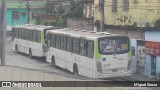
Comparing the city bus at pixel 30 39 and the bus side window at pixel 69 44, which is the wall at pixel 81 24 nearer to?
the city bus at pixel 30 39

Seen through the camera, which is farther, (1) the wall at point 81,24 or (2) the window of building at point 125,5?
(1) the wall at point 81,24

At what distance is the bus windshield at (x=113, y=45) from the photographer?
22062 millimetres

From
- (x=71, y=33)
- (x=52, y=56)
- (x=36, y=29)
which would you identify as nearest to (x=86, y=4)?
(x=36, y=29)

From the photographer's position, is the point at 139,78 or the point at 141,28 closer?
the point at 139,78

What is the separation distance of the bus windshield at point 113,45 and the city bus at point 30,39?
11.1m

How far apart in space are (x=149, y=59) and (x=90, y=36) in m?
5.52

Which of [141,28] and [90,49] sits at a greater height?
[141,28]

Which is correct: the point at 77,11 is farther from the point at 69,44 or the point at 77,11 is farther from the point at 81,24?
the point at 69,44

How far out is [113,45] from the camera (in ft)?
72.9

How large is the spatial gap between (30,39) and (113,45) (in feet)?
47.9

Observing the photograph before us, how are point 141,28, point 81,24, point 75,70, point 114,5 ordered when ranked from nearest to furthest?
point 75,70
point 141,28
point 114,5
point 81,24

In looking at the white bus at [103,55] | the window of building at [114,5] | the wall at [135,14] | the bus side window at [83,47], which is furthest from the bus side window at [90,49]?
the window of building at [114,5]

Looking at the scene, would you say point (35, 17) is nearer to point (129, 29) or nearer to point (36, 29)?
point (36, 29)

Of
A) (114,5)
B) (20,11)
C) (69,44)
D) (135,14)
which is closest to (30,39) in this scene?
(114,5)
